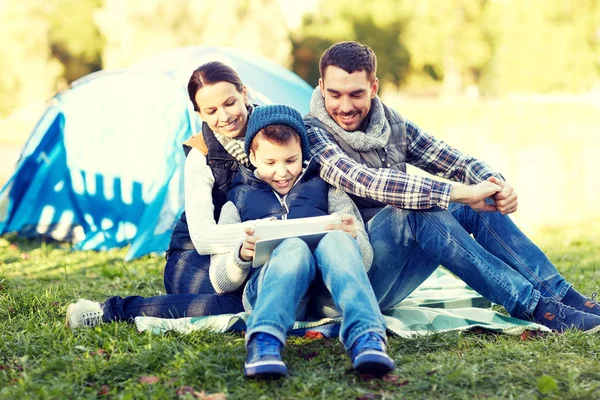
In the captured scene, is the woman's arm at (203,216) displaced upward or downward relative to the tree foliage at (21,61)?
downward

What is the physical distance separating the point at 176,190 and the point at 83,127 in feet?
4.33

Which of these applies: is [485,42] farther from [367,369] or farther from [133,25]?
[367,369]

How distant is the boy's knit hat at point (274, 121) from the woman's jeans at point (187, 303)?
68 cm

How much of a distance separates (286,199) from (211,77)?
2.42 ft

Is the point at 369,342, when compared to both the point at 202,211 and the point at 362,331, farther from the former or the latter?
the point at 202,211

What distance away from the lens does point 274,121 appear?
10.8 feet

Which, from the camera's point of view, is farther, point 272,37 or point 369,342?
point 272,37

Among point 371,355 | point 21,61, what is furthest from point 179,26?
point 371,355

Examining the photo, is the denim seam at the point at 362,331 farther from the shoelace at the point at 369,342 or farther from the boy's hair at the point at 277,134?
the boy's hair at the point at 277,134

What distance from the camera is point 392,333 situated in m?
3.37

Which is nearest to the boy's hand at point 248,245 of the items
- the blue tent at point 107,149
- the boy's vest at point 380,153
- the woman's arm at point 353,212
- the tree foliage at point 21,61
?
the woman's arm at point 353,212

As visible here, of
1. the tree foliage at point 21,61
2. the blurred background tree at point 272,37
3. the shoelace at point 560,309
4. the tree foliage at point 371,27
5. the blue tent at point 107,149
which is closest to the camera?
the shoelace at point 560,309

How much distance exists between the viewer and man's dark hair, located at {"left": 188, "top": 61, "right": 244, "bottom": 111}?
3637 millimetres

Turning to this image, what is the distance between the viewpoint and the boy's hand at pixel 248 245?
3.01m
